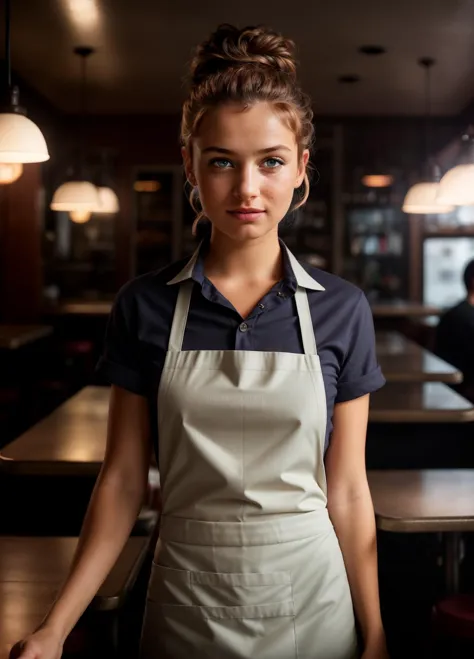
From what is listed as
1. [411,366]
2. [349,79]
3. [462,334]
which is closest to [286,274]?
[411,366]

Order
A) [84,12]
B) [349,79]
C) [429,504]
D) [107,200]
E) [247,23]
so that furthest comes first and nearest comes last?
[349,79], [107,200], [247,23], [84,12], [429,504]

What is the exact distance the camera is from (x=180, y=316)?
1.52 metres

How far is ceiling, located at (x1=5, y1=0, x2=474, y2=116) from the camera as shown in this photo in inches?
225

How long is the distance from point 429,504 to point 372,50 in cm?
525

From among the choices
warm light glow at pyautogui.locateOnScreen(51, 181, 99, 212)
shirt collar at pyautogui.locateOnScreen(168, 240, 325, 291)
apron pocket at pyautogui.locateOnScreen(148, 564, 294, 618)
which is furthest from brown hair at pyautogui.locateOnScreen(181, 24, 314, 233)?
warm light glow at pyautogui.locateOnScreen(51, 181, 99, 212)

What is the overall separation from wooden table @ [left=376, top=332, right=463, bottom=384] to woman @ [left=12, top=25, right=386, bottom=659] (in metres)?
2.91

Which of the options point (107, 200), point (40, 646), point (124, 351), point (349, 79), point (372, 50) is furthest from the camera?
point (349, 79)

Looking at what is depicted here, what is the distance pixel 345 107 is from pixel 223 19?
12.0 ft

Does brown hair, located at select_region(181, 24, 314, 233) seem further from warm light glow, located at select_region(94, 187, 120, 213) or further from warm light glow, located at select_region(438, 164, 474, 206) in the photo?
warm light glow, located at select_region(94, 187, 120, 213)

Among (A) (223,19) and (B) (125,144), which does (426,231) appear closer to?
(B) (125,144)

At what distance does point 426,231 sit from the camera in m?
10.2

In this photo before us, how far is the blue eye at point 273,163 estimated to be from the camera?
1432 millimetres

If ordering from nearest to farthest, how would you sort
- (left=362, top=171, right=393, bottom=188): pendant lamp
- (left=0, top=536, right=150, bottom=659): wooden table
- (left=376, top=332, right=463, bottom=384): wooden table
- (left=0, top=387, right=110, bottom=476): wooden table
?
(left=0, top=536, right=150, bottom=659): wooden table, (left=0, top=387, right=110, bottom=476): wooden table, (left=376, top=332, right=463, bottom=384): wooden table, (left=362, top=171, right=393, bottom=188): pendant lamp

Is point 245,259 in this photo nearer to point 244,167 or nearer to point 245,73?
point 244,167
